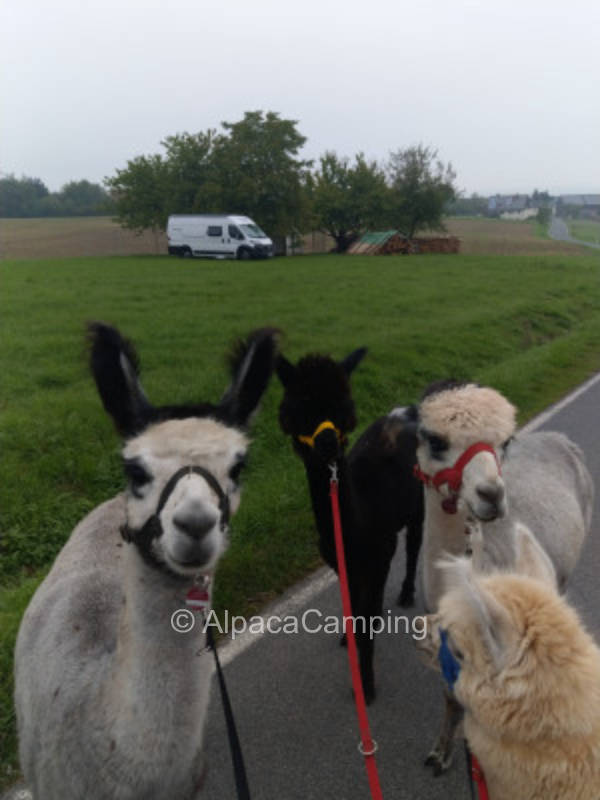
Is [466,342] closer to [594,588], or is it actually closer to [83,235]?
[594,588]

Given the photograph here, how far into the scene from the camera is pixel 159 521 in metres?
1.75

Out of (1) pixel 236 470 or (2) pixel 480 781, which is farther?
(1) pixel 236 470

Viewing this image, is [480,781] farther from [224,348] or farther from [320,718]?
[224,348]

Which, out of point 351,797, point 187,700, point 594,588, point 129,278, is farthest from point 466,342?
point 129,278

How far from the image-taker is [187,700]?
187 cm

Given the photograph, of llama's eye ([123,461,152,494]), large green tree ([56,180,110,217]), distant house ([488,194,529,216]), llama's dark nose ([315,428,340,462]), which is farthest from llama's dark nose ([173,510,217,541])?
distant house ([488,194,529,216])

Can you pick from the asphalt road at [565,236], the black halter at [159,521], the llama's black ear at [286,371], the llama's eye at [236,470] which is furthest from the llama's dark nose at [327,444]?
the asphalt road at [565,236]

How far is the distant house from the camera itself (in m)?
150

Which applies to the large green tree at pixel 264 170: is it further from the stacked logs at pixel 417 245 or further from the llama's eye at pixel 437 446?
the llama's eye at pixel 437 446

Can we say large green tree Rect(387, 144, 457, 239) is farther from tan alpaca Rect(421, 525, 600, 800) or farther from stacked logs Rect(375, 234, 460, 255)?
tan alpaca Rect(421, 525, 600, 800)

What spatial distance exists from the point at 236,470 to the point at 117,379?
20.3 inches

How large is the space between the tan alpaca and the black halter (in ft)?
2.29

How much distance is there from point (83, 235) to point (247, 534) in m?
47.8

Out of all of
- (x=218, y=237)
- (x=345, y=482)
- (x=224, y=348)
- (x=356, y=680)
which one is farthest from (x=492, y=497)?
(x=218, y=237)
